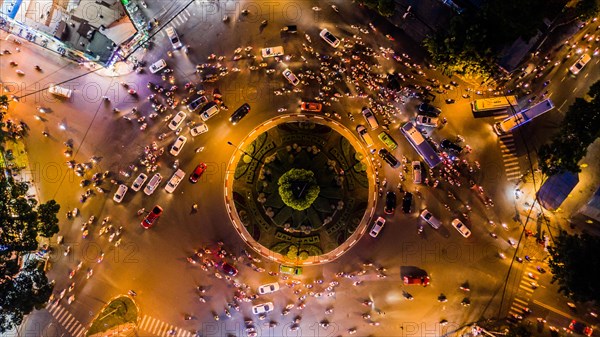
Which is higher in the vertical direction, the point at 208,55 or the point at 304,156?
A: the point at 208,55

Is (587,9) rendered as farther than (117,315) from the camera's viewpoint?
No

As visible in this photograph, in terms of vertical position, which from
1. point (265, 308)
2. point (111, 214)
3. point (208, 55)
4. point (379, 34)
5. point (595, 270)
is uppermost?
point (379, 34)

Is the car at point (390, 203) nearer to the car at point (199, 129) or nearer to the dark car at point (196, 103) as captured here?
the car at point (199, 129)

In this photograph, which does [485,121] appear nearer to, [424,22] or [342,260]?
[424,22]

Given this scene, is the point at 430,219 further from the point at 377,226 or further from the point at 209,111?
the point at 209,111

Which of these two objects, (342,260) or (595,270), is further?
(342,260)

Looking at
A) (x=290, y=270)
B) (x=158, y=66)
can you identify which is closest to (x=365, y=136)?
(x=290, y=270)

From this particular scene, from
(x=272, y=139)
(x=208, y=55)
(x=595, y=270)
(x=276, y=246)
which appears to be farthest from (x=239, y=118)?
(x=595, y=270)
